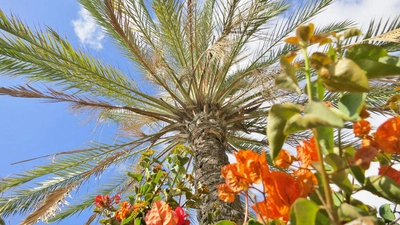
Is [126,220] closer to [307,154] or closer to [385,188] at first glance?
[307,154]

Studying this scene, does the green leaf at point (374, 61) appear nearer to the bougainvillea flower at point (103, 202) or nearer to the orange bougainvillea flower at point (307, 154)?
the orange bougainvillea flower at point (307, 154)

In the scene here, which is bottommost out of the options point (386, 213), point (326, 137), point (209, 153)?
point (386, 213)

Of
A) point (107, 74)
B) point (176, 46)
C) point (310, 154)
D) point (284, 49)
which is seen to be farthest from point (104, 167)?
point (310, 154)

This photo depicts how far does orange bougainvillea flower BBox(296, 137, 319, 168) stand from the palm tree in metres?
3.04

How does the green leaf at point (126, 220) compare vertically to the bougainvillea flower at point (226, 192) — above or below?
below

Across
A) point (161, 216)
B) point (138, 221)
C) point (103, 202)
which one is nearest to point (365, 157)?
point (161, 216)

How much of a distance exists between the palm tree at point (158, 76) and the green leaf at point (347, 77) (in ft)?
10.7

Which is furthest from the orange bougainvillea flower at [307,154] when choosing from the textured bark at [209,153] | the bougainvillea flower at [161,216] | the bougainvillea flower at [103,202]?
the textured bark at [209,153]

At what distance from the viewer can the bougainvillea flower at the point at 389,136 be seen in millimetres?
498

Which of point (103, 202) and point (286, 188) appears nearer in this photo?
point (286, 188)

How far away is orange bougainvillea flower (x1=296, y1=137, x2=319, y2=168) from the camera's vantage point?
1.87ft

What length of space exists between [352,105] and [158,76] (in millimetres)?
4695

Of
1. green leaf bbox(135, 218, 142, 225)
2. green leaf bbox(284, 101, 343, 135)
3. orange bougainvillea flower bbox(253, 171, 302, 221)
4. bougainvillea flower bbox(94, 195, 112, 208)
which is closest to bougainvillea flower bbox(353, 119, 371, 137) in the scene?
orange bougainvillea flower bbox(253, 171, 302, 221)

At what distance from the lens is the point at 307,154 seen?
1.93 feet
